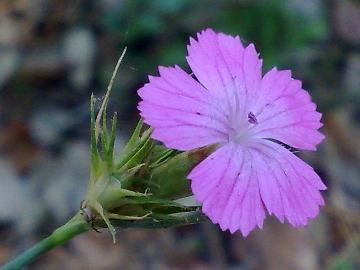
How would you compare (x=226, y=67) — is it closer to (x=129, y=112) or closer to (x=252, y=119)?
(x=252, y=119)

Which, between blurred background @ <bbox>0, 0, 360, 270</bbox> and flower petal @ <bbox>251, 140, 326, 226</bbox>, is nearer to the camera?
flower petal @ <bbox>251, 140, 326, 226</bbox>

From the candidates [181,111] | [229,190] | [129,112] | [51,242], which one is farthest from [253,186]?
[129,112]

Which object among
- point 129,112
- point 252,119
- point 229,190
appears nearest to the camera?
point 229,190

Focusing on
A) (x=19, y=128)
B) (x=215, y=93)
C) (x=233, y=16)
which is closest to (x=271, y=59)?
(x=233, y=16)

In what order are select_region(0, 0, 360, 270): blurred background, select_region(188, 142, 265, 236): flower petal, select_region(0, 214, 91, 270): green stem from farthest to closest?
select_region(0, 0, 360, 270): blurred background → select_region(0, 214, 91, 270): green stem → select_region(188, 142, 265, 236): flower petal

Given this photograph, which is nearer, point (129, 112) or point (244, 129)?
point (244, 129)

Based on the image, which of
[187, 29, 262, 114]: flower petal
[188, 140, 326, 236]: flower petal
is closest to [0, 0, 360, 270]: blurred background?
[187, 29, 262, 114]: flower petal

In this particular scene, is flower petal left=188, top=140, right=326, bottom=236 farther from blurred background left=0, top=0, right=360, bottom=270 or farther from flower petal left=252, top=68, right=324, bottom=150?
blurred background left=0, top=0, right=360, bottom=270

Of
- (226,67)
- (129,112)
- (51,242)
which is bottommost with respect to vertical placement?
(129,112)
